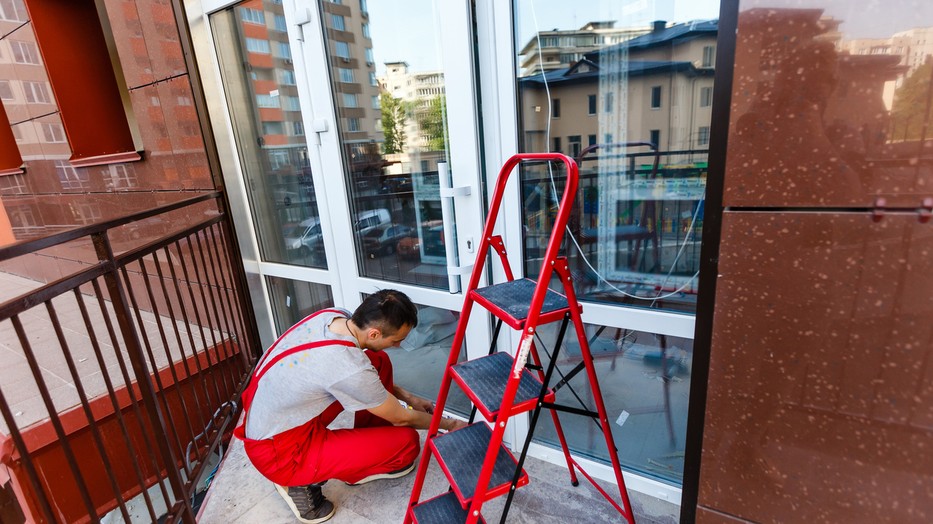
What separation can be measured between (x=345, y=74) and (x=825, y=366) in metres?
2.22

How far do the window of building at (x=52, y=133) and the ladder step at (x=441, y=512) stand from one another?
4.95 meters

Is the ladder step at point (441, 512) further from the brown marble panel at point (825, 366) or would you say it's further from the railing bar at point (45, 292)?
the railing bar at point (45, 292)

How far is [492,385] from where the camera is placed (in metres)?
1.37

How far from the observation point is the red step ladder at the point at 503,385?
116 centimetres

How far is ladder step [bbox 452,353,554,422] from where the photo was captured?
1.25m

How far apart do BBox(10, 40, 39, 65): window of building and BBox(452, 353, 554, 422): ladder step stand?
17.0ft

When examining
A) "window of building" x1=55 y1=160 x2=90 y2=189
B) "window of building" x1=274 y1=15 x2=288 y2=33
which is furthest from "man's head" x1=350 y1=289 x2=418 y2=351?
"window of building" x1=55 y1=160 x2=90 y2=189

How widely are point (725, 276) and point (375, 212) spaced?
1.80 m

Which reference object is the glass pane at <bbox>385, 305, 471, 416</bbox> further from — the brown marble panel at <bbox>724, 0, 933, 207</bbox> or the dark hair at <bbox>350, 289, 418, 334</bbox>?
the brown marble panel at <bbox>724, 0, 933, 207</bbox>

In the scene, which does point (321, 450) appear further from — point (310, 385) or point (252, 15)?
point (252, 15)

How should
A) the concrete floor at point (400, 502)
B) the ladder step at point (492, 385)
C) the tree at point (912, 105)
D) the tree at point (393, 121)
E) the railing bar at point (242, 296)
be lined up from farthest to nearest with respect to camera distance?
the railing bar at point (242, 296)
the tree at point (393, 121)
the concrete floor at point (400, 502)
the ladder step at point (492, 385)
the tree at point (912, 105)

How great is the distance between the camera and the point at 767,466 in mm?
987

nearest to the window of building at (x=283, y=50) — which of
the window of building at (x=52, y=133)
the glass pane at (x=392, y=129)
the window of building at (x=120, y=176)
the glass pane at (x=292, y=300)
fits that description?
the glass pane at (x=392, y=129)

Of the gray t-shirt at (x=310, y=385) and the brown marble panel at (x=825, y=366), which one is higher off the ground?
the brown marble panel at (x=825, y=366)
